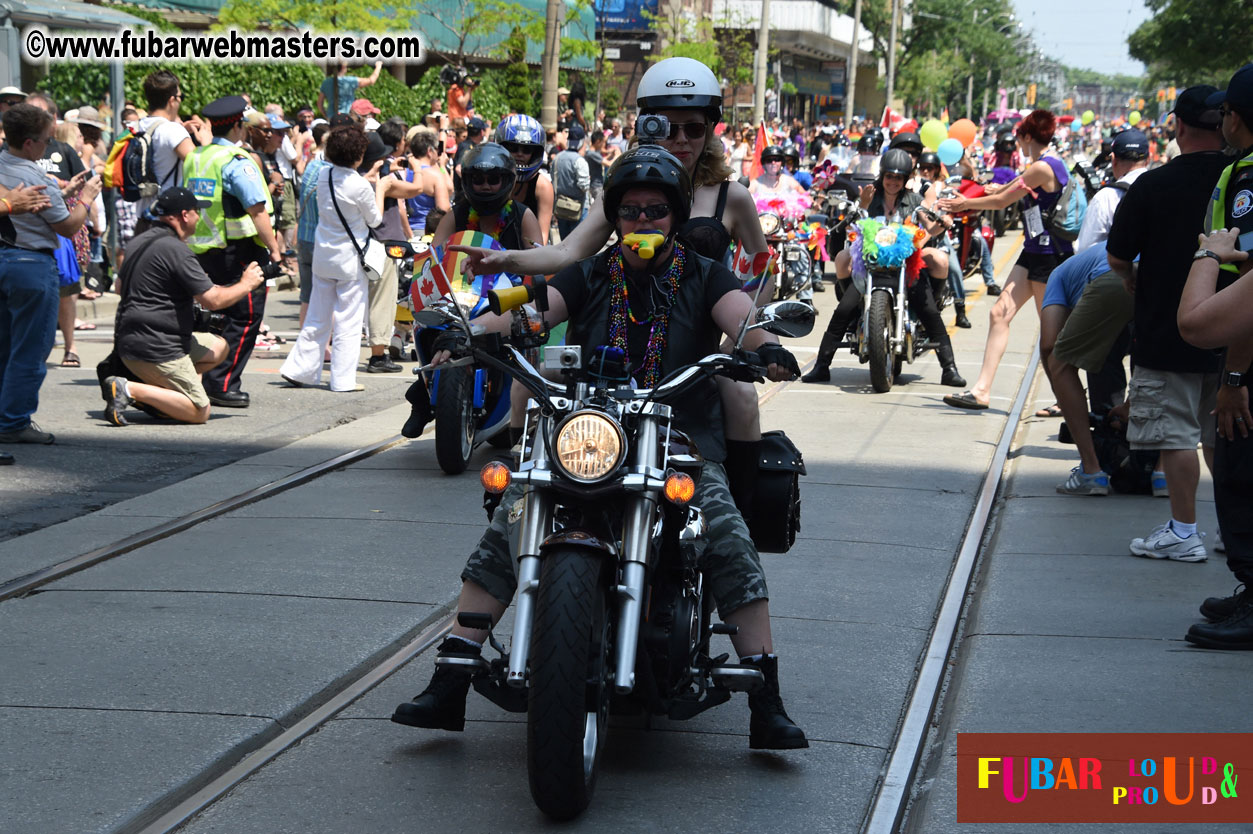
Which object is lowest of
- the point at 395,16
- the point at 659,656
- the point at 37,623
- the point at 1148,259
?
the point at 37,623

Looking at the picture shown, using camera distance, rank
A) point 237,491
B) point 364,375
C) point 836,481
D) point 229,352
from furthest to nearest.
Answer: point 364,375 < point 229,352 < point 836,481 < point 237,491

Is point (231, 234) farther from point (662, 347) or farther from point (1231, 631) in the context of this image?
point (1231, 631)

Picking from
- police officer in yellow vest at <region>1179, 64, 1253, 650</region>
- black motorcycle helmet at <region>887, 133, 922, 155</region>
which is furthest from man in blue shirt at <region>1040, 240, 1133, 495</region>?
black motorcycle helmet at <region>887, 133, 922, 155</region>

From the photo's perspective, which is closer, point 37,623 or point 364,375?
point 37,623

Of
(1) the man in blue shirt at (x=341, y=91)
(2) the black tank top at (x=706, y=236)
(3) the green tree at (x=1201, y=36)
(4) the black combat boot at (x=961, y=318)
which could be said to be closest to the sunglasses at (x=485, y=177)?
(2) the black tank top at (x=706, y=236)

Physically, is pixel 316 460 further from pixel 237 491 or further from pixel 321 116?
pixel 321 116

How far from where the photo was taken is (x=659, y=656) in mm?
4211

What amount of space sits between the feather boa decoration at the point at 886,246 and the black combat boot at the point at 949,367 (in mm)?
668

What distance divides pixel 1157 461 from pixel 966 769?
4468mm

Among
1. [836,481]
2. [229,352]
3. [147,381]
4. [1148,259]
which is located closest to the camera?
[1148,259]

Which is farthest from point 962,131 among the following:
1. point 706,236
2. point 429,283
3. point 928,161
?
point 429,283

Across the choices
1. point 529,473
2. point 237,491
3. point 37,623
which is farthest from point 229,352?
point 529,473

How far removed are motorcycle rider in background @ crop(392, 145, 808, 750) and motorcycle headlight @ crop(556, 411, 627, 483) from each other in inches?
14.1

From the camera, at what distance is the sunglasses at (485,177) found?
884 centimetres
